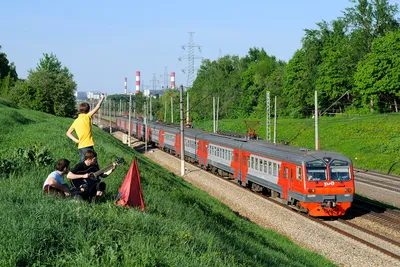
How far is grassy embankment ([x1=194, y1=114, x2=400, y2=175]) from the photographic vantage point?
39062 millimetres

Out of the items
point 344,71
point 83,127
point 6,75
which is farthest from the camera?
point 6,75

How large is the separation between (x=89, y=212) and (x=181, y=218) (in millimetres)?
3512

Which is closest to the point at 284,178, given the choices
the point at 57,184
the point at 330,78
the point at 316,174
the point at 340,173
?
the point at 316,174

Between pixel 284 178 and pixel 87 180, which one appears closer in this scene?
pixel 87 180

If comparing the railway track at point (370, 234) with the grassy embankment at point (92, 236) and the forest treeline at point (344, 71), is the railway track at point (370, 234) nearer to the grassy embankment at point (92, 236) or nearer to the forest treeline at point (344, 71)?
the grassy embankment at point (92, 236)

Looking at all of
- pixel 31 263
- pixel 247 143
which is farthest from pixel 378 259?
pixel 247 143

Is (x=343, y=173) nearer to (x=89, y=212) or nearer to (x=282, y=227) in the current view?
(x=282, y=227)

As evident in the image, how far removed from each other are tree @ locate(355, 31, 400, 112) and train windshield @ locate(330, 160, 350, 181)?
108ft

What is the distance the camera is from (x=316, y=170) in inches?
803

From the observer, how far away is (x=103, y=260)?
6809 millimetres

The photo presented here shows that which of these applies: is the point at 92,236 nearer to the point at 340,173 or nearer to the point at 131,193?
the point at 131,193

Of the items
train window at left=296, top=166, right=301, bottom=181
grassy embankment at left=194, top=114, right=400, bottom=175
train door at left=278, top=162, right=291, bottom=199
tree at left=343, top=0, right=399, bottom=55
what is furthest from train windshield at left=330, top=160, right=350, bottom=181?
tree at left=343, top=0, right=399, bottom=55

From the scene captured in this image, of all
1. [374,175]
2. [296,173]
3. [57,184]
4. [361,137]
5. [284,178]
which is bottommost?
[374,175]

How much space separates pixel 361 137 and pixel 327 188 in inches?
1056
